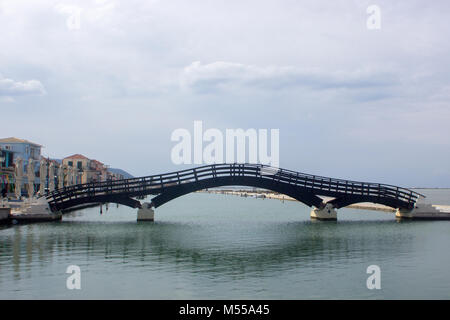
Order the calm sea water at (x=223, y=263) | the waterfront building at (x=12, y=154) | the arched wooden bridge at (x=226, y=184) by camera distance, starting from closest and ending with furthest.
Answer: the calm sea water at (x=223, y=263) → the arched wooden bridge at (x=226, y=184) → the waterfront building at (x=12, y=154)

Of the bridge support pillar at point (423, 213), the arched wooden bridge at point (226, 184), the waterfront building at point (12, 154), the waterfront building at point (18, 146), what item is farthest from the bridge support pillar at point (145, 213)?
the waterfront building at point (18, 146)

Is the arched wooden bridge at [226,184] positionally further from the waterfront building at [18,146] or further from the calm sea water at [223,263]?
the waterfront building at [18,146]

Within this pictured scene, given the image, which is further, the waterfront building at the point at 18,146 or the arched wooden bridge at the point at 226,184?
the waterfront building at the point at 18,146

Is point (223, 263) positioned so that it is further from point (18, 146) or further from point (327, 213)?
point (18, 146)

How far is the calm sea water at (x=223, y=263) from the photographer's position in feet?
63.3

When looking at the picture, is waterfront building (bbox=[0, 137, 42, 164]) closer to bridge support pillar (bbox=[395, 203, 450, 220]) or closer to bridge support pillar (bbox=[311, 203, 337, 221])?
bridge support pillar (bbox=[311, 203, 337, 221])

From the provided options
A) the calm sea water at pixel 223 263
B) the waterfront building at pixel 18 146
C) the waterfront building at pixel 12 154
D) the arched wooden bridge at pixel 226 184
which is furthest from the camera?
the waterfront building at pixel 18 146

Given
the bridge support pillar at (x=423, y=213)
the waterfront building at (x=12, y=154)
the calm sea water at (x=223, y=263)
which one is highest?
the waterfront building at (x=12, y=154)

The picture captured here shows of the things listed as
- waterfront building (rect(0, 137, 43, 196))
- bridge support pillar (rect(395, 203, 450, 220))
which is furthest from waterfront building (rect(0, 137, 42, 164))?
bridge support pillar (rect(395, 203, 450, 220))

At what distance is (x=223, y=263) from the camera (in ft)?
85.4

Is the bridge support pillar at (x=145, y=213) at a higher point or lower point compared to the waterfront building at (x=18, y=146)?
lower

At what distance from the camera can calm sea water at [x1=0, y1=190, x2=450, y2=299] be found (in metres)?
19.3

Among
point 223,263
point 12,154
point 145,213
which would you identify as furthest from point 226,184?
point 12,154

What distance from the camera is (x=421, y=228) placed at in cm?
4603
